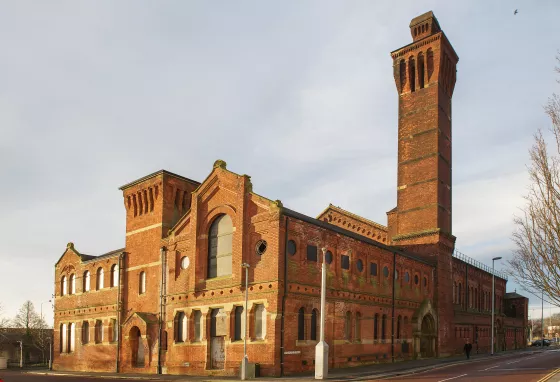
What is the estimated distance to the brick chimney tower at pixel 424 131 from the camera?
48.3 m

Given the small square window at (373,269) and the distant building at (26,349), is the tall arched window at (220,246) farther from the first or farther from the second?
the distant building at (26,349)

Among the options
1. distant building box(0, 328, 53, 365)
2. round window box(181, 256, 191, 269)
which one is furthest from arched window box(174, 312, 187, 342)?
distant building box(0, 328, 53, 365)

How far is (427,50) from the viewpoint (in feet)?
165

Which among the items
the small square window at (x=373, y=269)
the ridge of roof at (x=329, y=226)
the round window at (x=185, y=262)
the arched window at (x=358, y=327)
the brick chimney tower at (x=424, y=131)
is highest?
the brick chimney tower at (x=424, y=131)

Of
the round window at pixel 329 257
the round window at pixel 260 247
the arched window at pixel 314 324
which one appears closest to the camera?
the round window at pixel 260 247

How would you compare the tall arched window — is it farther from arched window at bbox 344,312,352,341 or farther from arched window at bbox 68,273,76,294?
arched window at bbox 68,273,76,294

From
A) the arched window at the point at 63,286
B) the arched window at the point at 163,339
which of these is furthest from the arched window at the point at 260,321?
the arched window at the point at 63,286

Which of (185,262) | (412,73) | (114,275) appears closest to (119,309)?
(114,275)

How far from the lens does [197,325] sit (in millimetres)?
34750

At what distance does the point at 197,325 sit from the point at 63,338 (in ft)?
61.6

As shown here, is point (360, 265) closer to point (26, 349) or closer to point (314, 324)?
point (314, 324)

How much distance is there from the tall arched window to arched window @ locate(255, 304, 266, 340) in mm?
3622

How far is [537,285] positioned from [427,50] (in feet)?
115

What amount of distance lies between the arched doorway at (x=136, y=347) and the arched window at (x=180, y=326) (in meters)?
4.18
